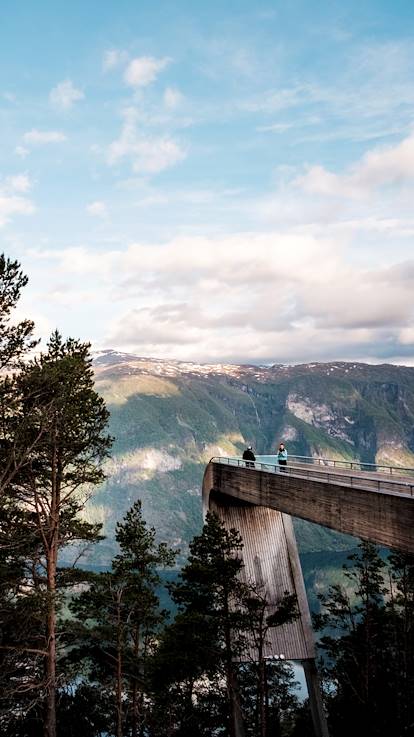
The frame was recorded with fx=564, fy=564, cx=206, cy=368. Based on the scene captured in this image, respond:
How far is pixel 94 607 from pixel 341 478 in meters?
14.2

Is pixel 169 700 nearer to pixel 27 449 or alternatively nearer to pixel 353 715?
pixel 353 715

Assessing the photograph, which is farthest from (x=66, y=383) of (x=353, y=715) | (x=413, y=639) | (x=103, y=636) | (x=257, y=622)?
(x=413, y=639)

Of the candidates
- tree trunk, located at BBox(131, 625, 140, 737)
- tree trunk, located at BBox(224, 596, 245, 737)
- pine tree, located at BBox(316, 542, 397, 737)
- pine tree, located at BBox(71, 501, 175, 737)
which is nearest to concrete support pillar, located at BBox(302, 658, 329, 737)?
pine tree, located at BBox(316, 542, 397, 737)

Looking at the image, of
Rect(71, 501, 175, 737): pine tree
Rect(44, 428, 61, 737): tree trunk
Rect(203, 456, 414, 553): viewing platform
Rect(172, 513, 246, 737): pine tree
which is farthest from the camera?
Rect(172, 513, 246, 737): pine tree

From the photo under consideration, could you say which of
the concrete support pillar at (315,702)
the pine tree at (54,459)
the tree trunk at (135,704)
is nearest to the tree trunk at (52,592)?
the pine tree at (54,459)

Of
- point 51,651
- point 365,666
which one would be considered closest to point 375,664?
point 365,666

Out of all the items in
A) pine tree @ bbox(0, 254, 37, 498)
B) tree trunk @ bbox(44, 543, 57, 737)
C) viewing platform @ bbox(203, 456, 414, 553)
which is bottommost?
tree trunk @ bbox(44, 543, 57, 737)

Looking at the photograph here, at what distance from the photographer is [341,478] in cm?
1694

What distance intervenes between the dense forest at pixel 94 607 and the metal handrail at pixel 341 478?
3.78 meters

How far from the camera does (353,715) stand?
28.3 meters

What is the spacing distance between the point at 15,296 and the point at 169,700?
21.0 meters

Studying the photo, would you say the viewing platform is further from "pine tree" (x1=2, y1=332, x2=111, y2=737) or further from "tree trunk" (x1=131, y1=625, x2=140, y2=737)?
"tree trunk" (x1=131, y1=625, x2=140, y2=737)

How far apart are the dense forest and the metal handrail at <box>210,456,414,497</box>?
12.4 feet

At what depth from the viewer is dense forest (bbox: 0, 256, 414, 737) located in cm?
1806
